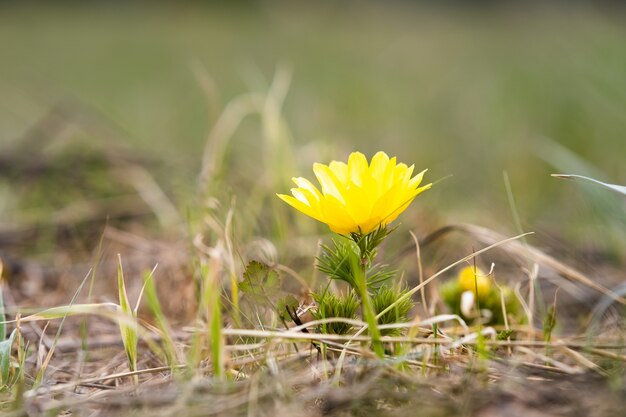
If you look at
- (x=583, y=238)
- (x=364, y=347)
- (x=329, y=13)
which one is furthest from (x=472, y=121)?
(x=329, y=13)

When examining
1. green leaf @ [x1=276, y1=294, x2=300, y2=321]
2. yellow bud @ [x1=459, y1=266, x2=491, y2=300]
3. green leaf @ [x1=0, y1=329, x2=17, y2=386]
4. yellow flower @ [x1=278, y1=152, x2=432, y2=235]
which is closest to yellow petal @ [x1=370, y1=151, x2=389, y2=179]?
yellow flower @ [x1=278, y1=152, x2=432, y2=235]

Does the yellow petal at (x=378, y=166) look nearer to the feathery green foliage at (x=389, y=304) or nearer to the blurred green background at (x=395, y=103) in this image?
the feathery green foliage at (x=389, y=304)

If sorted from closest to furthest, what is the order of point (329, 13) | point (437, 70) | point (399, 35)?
point (437, 70) → point (399, 35) → point (329, 13)

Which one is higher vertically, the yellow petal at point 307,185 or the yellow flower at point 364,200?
the yellow petal at point 307,185

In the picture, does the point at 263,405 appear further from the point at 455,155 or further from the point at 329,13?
the point at 329,13

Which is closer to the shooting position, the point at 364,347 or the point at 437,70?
the point at 364,347

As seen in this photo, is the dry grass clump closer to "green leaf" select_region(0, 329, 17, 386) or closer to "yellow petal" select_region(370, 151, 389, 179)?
"green leaf" select_region(0, 329, 17, 386)

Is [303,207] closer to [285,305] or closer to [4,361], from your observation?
[285,305]

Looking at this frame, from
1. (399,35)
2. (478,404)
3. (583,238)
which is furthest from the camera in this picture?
(399,35)

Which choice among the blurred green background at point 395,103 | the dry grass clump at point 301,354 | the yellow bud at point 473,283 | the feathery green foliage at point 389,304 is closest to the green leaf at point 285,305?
the dry grass clump at point 301,354

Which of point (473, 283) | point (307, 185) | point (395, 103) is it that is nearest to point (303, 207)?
point (307, 185)
